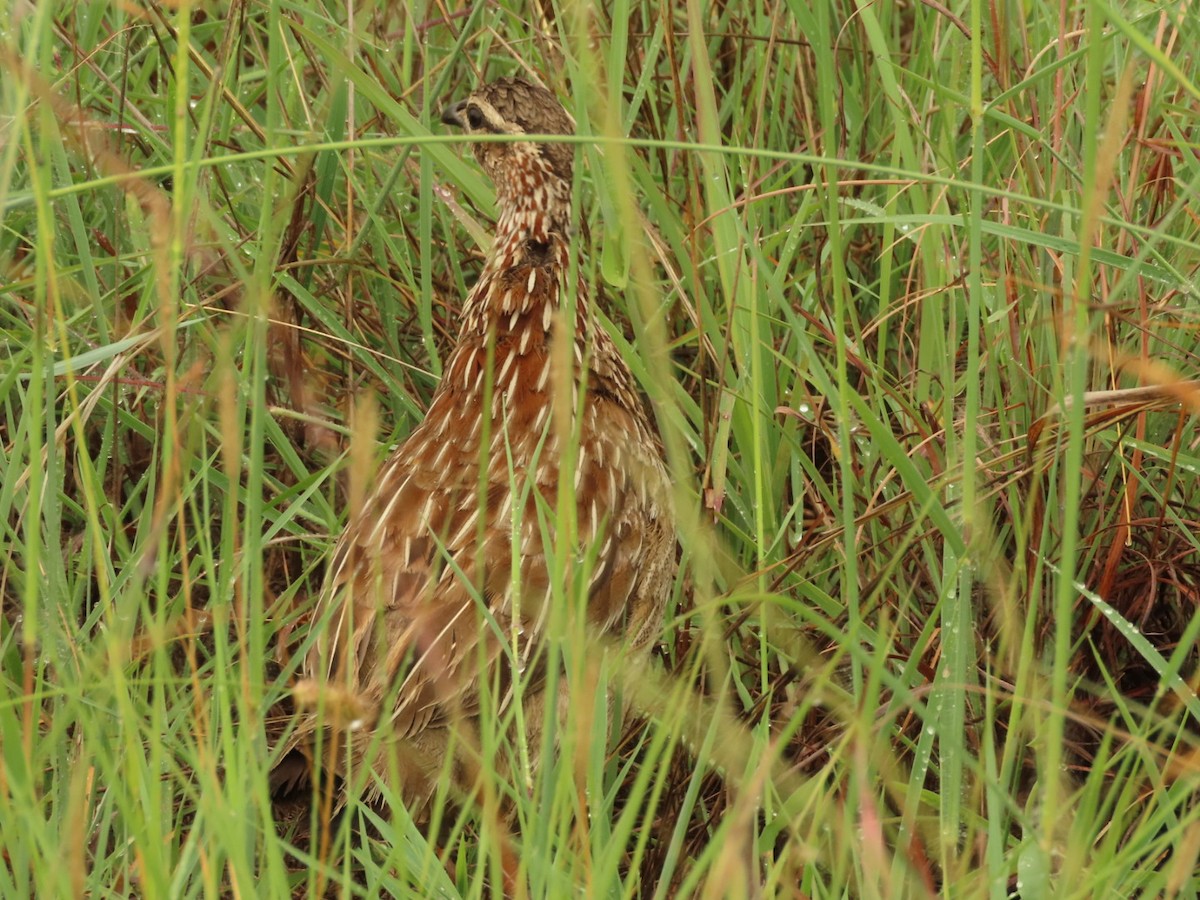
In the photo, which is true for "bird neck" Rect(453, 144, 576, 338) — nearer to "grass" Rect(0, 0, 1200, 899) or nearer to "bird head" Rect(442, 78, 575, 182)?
"bird head" Rect(442, 78, 575, 182)

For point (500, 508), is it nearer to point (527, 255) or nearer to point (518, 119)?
point (527, 255)

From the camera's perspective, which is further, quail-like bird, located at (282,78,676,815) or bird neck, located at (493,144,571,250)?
bird neck, located at (493,144,571,250)

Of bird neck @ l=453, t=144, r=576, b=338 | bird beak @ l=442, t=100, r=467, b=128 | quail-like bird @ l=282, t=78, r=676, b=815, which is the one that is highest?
bird beak @ l=442, t=100, r=467, b=128

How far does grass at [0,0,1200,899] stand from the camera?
181cm

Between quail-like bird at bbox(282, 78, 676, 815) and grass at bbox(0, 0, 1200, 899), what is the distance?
0.10m

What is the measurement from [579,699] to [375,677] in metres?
1.08

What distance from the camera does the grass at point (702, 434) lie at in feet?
5.94

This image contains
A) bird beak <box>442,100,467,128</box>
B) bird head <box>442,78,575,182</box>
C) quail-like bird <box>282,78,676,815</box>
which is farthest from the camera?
bird beak <box>442,100,467,128</box>

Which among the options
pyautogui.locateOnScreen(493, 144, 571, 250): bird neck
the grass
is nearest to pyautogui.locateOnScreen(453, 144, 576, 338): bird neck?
pyautogui.locateOnScreen(493, 144, 571, 250): bird neck

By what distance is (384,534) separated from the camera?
2.82 metres

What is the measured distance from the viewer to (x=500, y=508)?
9.16 feet

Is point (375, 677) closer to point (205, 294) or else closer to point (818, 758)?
point (818, 758)

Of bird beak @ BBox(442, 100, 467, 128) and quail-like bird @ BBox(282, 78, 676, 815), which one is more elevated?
bird beak @ BBox(442, 100, 467, 128)

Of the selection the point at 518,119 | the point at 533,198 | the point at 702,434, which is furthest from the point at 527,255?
the point at 702,434
